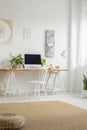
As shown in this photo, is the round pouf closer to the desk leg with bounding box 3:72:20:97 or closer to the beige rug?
the beige rug

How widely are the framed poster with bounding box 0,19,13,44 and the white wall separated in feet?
0.34

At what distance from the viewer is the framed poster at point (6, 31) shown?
705cm

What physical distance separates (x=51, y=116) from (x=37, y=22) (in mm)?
3869

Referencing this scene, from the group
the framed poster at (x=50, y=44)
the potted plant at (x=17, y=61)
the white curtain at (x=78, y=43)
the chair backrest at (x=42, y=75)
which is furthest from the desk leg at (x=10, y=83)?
the white curtain at (x=78, y=43)

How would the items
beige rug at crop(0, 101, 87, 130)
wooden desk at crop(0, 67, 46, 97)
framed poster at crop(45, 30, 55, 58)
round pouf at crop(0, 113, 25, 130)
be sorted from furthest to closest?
framed poster at crop(45, 30, 55, 58)
wooden desk at crop(0, 67, 46, 97)
beige rug at crop(0, 101, 87, 130)
round pouf at crop(0, 113, 25, 130)

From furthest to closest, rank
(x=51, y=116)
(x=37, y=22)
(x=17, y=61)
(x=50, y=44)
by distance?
1. (x=50, y=44)
2. (x=37, y=22)
3. (x=17, y=61)
4. (x=51, y=116)

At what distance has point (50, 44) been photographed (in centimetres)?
758

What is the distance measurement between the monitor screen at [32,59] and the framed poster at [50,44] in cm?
42

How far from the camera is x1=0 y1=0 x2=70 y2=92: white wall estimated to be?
23.4ft

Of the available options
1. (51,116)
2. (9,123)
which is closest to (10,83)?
(51,116)

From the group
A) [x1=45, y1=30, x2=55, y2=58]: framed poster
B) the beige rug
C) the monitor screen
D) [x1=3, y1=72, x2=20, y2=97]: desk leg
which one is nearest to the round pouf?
the beige rug

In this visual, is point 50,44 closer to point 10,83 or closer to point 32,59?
point 32,59

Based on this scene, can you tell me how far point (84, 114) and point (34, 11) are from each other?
394 cm

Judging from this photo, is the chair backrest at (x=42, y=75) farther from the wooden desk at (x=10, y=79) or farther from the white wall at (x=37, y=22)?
the wooden desk at (x=10, y=79)
